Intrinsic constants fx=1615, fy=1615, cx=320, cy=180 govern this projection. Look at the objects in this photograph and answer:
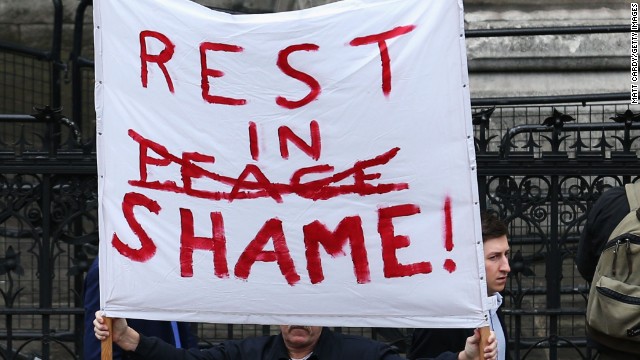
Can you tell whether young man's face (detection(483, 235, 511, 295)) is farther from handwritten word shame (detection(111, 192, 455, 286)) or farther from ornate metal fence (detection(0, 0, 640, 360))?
ornate metal fence (detection(0, 0, 640, 360))

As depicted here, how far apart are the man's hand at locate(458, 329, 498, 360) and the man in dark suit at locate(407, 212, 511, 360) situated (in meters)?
0.42

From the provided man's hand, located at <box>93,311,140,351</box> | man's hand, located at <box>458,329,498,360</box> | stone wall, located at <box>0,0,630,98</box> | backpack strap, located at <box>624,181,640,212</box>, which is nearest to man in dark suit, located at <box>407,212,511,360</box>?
man's hand, located at <box>458,329,498,360</box>

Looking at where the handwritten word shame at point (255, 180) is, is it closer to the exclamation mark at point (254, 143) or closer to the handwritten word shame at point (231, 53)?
the exclamation mark at point (254, 143)

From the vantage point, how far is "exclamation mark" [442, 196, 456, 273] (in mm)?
5707

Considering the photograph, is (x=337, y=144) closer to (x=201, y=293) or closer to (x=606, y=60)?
(x=201, y=293)

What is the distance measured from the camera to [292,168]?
584 cm

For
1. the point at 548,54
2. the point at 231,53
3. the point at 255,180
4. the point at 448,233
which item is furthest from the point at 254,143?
the point at 548,54

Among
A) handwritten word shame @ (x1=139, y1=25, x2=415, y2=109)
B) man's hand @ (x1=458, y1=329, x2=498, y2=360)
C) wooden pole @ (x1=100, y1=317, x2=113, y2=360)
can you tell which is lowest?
man's hand @ (x1=458, y1=329, x2=498, y2=360)

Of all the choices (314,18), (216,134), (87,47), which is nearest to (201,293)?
(216,134)

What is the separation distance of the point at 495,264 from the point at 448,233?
0.55 meters

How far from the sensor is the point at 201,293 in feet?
19.1

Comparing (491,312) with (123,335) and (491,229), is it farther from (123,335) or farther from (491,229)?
(123,335)

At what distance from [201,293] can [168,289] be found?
12cm

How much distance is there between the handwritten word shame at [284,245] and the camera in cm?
576
